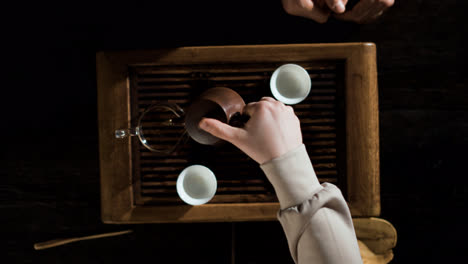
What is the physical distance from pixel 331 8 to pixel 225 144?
0.56 metres

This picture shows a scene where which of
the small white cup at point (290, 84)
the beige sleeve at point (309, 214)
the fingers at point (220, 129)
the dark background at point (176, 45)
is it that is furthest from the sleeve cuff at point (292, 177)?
the dark background at point (176, 45)

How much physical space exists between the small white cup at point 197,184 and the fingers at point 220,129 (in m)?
0.20

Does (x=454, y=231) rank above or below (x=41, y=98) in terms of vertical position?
below

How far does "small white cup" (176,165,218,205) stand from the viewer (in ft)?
3.39

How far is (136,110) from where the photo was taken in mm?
1083

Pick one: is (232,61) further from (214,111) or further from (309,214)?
(309,214)

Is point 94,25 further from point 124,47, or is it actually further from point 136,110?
point 136,110

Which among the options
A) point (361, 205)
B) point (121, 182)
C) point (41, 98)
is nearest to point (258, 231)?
point (361, 205)

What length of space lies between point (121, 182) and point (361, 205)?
0.78 m

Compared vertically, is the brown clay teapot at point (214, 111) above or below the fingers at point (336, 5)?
below

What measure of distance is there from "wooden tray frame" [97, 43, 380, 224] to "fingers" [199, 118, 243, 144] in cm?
27

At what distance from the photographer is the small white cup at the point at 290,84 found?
1.01m

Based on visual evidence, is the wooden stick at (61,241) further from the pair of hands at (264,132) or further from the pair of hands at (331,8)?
the pair of hands at (331,8)

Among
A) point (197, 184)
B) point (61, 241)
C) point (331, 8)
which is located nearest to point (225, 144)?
point (197, 184)
